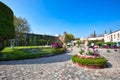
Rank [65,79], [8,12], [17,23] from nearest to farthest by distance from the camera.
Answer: [65,79] → [8,12] → [17,23]

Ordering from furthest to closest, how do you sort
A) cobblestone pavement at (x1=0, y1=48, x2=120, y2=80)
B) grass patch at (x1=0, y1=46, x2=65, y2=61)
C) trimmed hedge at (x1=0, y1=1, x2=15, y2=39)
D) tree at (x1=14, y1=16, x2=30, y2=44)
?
tree at (x1=14, y1=16, x2=30, y2=44) → grass patch at (x1=0, y1=46, x2=65, y2=61) → trimmed hedge at (x1=0, y1=1, x2=15, y2=39) → cobblestone pavement at (x1=0, y1=48, x2=120, y2=80)

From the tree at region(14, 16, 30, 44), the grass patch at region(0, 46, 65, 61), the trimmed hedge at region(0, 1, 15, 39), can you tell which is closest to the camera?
the trimmed hedge at region(0, 1, 15, 39)

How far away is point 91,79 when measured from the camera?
7.32 metres

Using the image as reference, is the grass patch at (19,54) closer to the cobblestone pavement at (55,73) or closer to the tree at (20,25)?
the cobblestone pavement at (55,73)

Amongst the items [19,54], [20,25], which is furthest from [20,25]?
[19,54]

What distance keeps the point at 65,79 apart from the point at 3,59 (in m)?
→ 9.64

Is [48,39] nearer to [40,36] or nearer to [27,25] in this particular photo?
[40,36]

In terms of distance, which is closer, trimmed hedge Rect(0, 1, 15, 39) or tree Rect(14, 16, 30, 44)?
trimmed hedge Rect(0, 1, 15, 39)

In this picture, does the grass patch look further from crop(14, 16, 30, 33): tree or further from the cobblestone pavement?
crop(14, 16, 30, 33): tree

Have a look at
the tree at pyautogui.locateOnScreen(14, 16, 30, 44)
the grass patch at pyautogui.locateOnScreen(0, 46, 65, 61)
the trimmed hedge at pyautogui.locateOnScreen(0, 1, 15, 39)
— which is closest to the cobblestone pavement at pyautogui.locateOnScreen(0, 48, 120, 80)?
the grass patch at pyautogui.locateOnScreen(0, 46, 65, 61)

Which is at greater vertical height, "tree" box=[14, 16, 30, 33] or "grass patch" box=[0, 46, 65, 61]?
"tree" box=[14, 16, 30, 33]

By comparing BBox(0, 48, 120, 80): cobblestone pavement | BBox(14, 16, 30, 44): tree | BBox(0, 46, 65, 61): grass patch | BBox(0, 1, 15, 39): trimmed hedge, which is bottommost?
BBox(0, 48, 120, 80): cobblestone pavement

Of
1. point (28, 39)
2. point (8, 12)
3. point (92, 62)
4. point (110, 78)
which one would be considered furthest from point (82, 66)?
point (28, 39)

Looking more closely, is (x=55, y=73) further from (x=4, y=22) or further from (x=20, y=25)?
(x=20, y=25)
